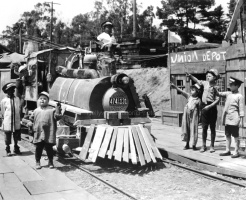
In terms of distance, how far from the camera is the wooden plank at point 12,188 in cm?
575

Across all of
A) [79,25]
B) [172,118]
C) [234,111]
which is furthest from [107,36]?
[79,25]

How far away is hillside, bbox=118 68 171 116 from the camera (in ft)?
67.7

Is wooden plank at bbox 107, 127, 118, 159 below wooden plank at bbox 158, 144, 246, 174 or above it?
above

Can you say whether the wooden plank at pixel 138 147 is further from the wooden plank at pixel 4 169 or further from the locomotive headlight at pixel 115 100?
the wooden plank at pixel 4 169

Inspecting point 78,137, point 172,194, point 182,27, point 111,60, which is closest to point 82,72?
point 111,60

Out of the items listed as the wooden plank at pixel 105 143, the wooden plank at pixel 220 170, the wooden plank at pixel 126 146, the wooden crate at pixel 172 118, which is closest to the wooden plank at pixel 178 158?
the wooden plank at pixel 220 170

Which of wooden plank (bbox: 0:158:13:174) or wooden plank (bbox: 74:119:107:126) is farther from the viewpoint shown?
wooden plank (bbox: 74:119:107:126)

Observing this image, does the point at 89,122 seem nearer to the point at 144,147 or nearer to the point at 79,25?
the point at 144,147

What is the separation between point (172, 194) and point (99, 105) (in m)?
3.15

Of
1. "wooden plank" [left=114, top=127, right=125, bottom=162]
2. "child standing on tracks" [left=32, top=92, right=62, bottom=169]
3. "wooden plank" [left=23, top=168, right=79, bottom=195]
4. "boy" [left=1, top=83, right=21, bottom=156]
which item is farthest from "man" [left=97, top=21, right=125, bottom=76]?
"wooden plank" [left=23, top=168, right=79, bottom=195]

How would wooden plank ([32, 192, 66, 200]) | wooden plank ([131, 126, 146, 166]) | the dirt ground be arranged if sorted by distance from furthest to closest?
wooden plank ([131, 126, 146, 166]), the dirt ground, wooden plank ([32, 192, 66, 200])

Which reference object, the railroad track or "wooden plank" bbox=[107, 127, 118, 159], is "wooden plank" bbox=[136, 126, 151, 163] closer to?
"wooden plank" bbox=[107, 127, 118, 159]

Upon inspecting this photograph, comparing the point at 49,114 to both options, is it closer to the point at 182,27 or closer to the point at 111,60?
the point at 111,60

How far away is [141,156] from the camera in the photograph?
7.44 metres
